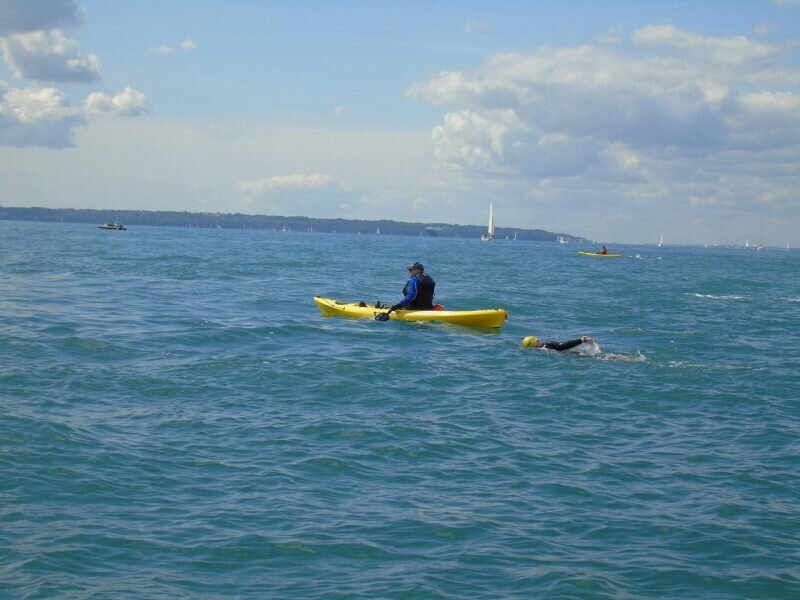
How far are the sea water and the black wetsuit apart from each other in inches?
8.8

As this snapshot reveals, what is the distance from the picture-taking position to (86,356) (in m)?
18.3

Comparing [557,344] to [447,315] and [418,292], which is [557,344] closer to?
[447,315]

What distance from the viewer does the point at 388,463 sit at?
11492mm

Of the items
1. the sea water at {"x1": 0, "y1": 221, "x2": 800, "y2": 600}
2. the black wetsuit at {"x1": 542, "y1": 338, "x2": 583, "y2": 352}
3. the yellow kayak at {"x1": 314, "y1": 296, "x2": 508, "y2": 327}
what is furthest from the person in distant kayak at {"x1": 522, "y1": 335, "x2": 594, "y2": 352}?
the yellow kayak at {"x1": 314, "y1": 296, "x2": 508, "y2": 327}

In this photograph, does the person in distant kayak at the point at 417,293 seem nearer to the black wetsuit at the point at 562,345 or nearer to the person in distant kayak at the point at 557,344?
the person in distant kayak at the point at 557,344

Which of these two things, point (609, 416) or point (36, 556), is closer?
point (36, 556)

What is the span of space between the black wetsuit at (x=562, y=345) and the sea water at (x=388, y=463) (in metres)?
0.22

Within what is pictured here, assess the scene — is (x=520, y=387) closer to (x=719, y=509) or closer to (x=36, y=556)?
(x=719, y=509)

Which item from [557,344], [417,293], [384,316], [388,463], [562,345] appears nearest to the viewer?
[388,463]

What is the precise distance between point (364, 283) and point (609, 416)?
30499 millimetres

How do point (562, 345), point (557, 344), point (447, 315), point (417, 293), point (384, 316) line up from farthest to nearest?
point (384, 316), point (417, 293), point (447, 315), point (557, 344), point (562, 345)

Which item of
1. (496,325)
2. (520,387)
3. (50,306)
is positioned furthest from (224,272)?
(520,387)

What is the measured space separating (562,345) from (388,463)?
371 inches

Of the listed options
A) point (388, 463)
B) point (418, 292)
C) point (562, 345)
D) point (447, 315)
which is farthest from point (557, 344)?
point (388, 463)
